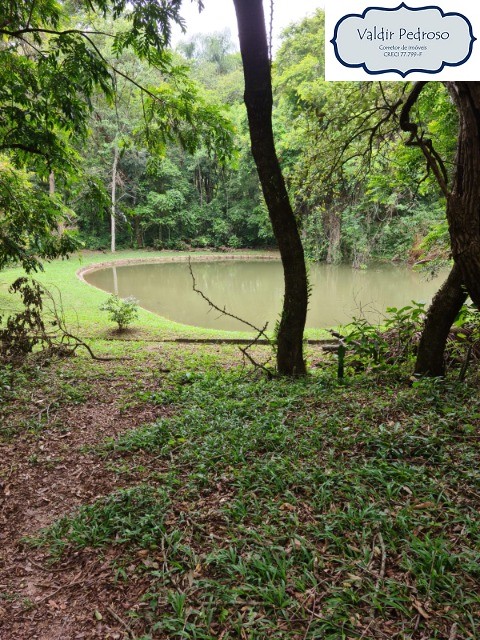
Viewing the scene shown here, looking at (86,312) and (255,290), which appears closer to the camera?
(86,312)

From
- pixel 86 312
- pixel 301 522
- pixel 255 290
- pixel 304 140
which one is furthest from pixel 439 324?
pixel 255 290

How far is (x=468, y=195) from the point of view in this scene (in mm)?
3004

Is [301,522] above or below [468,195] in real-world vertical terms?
below

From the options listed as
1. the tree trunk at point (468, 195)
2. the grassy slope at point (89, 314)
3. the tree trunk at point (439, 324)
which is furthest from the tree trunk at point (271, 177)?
the grassy slope at point (89, 314)

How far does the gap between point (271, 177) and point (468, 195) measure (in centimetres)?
182

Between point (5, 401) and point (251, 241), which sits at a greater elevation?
point (251, 241)

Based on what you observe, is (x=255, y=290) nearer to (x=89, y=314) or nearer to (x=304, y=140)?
(x=89, y=314)

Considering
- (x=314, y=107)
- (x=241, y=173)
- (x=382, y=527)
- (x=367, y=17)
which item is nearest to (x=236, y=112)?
(x=241, y=173)

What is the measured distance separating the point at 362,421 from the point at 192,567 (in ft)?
5.57

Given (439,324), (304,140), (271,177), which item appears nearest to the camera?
(439,324)

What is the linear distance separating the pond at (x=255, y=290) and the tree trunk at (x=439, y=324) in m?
5.57

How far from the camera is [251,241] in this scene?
31.1m

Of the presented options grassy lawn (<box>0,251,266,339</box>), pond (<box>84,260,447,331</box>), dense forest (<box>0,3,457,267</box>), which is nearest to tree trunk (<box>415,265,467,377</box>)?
dense forest (<box>0,3,457,267</box>)

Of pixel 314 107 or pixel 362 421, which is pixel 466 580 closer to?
pixel 362 421
